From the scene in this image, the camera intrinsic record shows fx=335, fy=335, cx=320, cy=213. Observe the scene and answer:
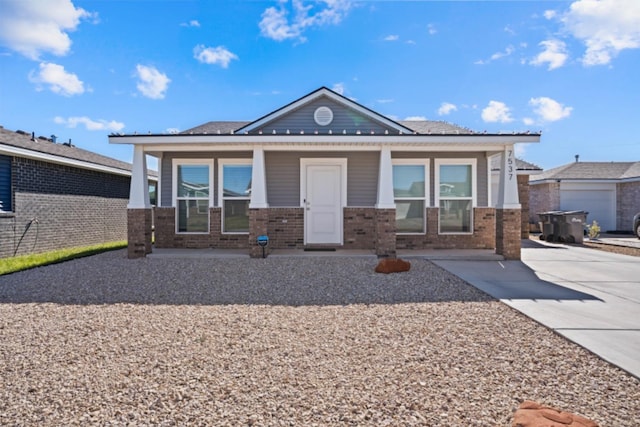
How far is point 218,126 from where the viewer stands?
41.9 ft

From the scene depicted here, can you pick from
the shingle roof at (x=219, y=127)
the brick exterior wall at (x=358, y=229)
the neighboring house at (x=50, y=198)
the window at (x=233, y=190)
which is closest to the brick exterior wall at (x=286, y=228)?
the window at (x=233, y=190)

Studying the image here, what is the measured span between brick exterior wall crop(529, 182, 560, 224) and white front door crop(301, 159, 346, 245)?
1371 centimetres

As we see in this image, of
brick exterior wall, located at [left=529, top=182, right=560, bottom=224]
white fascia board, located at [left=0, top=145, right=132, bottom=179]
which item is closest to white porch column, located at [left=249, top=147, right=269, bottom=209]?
white fascia board, located at [left=0, top=145, right=132, bottom=179]

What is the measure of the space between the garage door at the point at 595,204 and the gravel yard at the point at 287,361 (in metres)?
17.3

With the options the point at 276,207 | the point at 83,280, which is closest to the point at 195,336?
the point at 83,280

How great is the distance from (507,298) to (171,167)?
933cm

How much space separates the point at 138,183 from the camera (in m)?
8.70

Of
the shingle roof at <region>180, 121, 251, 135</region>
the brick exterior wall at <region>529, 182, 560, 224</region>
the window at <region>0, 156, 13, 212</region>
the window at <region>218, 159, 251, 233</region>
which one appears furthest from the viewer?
the brick exterior wall at <region>529, 182, 560, 224</region>

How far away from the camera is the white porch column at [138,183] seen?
8664mm

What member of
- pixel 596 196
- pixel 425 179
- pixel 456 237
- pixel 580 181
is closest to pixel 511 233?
pixel 456 237

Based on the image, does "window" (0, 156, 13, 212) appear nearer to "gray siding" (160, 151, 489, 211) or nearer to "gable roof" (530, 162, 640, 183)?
"gray siding" (160, 151, 489, 211)

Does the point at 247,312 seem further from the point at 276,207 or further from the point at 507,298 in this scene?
the point at 276,207

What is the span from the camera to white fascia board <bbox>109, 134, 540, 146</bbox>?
8375mm

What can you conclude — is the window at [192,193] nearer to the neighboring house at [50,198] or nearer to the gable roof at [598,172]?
the neighboring house at [50,198]
